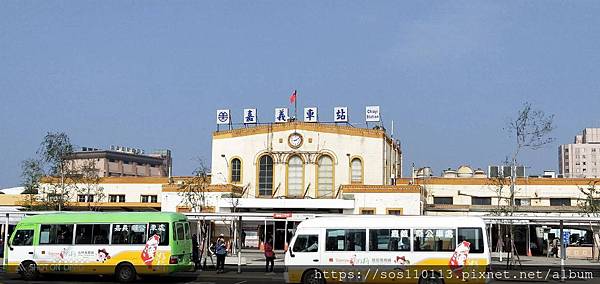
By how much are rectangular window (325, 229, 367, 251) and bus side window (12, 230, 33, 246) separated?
36.7 ft

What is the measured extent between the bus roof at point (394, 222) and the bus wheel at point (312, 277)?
1472mm

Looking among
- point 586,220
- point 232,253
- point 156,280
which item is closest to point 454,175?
point 232,253

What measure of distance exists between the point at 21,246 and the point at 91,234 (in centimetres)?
282

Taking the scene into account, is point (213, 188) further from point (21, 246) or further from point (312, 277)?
point (312, 277)

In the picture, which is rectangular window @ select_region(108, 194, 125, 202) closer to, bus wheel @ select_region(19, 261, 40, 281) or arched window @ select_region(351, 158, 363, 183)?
arched window @ select_region(351, 158, 363, 183)

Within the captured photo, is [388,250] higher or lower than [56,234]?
lower

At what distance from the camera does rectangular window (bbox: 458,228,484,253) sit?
71.2 feet

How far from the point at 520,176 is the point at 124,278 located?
42907 mm

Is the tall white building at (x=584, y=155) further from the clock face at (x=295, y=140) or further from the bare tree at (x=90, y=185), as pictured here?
the bare tree at (x=90, y=185)

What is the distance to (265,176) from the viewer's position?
180 feet

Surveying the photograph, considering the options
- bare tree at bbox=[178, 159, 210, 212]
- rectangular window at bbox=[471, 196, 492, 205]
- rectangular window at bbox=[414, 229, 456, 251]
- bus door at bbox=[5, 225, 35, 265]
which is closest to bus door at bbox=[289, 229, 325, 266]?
rectangular window at bbox=[414, 229, 456, 251]

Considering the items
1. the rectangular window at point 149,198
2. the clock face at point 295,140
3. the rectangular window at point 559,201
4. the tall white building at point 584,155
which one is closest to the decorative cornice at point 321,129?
the clock face at point 295,140

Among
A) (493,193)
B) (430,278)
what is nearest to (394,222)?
(430,278)

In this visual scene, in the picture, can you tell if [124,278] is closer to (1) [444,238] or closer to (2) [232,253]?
(1) [444,238]
